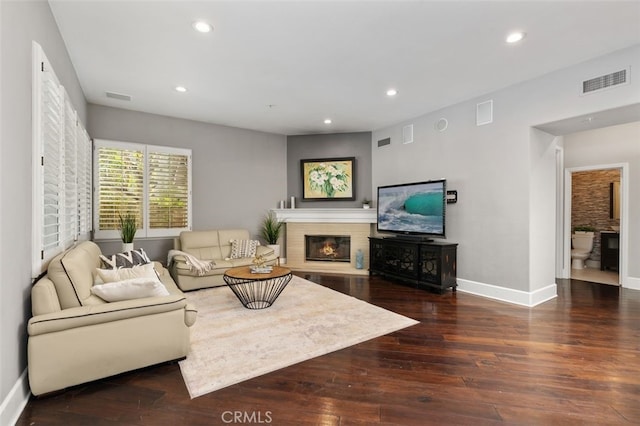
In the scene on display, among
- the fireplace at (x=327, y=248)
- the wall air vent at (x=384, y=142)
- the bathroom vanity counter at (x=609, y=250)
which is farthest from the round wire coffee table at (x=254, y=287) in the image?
the bathroom vanity counter at (x=609, y=250)

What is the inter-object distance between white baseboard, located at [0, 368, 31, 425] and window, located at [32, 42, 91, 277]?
0.73m

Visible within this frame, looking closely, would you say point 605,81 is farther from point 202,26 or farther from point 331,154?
point 331,154

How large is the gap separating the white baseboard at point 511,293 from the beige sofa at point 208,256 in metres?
3.35

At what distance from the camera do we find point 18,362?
1.92 meters

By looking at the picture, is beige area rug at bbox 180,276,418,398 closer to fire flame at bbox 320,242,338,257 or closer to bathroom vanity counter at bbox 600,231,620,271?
fire flame at bbox 320,242,338,257

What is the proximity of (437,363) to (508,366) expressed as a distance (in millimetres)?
563

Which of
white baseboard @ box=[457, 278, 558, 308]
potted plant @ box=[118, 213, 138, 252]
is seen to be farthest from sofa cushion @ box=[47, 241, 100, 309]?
white baseboard @ box=[457, 278, 558, 308]

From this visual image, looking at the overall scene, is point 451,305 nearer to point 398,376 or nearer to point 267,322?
point 398,376

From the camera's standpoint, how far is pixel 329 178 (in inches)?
256

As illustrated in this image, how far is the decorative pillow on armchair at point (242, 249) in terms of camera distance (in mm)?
5492

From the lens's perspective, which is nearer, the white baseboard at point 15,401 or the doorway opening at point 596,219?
the white baseboard at point 15,401

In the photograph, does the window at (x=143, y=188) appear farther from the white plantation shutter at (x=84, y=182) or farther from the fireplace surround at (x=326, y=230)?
the fireplace surround at (x=326, y=230)

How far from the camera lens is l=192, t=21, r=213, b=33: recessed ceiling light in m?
2.69

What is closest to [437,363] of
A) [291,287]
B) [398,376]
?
[398,376]
